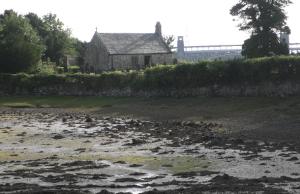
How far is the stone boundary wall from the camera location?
40.7 metres

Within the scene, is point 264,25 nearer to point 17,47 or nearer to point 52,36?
point 17,47

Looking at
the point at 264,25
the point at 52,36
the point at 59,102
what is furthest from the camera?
the point at 52,36

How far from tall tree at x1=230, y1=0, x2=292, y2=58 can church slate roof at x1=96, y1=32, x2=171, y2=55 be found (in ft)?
62.5

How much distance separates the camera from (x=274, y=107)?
36.4m

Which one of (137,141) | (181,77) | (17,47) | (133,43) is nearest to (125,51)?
(133,43)

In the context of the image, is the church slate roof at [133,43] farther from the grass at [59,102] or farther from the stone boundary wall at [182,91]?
the grass at [59,102]

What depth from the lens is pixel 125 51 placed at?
77.8m

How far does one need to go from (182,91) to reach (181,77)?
3.65 feet

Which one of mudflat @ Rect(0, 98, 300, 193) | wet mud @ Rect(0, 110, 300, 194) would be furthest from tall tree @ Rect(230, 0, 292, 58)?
wet mud @ Rect(0, 110, 300, 194)

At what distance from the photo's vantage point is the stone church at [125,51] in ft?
253

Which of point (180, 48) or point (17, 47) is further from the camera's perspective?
point (180, 48)

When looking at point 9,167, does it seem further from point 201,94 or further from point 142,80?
point 142,80

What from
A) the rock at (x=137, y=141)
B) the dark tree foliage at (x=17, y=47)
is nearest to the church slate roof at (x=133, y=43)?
the dark tree foliage at (x=17, y=47)

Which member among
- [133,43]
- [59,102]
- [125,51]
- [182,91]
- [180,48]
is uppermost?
[133,43]
